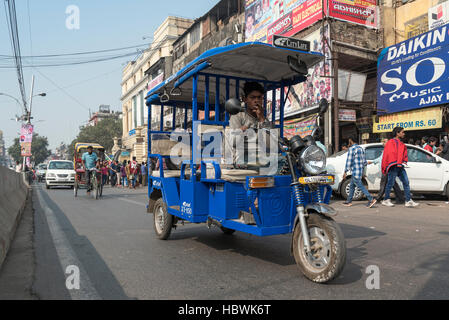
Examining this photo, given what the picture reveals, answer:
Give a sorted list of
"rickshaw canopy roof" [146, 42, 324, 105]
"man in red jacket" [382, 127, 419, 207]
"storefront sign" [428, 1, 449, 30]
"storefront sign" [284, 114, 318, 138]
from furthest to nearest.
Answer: "storefront sign" [284, 114, 318, 138], "storefront sign" [428, 1, 449, 30], "man in red jacket" [382, 127, 419, 207], "rickshaw canopy roof" [146, 42, 324, 105]

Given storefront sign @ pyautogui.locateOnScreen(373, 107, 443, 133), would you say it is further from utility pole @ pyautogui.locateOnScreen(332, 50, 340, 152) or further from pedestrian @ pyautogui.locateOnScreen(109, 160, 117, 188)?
pedestrian @ pyautogui.locateOnScreen(109, 160, 117, 188)

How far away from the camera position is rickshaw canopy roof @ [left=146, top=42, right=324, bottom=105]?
14.9ft

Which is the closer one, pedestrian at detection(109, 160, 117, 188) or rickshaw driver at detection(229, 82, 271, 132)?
rickshaw driver at detection(229, 82, 271, 132)

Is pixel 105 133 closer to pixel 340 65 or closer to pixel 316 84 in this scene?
pixel 340 65

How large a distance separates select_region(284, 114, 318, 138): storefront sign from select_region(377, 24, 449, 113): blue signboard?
286 centimetres

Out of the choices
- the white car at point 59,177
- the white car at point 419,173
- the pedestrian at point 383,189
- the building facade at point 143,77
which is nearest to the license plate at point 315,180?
the pedestrian at point 383,189

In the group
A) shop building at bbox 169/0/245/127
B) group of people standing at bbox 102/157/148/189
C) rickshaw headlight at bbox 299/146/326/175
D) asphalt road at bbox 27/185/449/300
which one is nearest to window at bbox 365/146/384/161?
asphalt road at bbox 27/185/449/300

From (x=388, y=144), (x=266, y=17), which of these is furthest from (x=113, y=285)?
(x=266, y=17)

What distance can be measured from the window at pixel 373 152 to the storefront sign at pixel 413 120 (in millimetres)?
3880

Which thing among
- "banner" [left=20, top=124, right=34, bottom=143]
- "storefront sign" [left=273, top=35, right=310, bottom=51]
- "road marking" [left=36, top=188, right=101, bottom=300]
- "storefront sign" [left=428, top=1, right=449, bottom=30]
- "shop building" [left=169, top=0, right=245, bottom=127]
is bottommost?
"road marking" [left=36, top=188, right=101, bottom=300]

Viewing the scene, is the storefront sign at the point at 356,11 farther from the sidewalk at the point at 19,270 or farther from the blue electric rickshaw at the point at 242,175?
the sidewalk at the point at 19,270

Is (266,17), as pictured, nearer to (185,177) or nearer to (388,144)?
(388,144)
